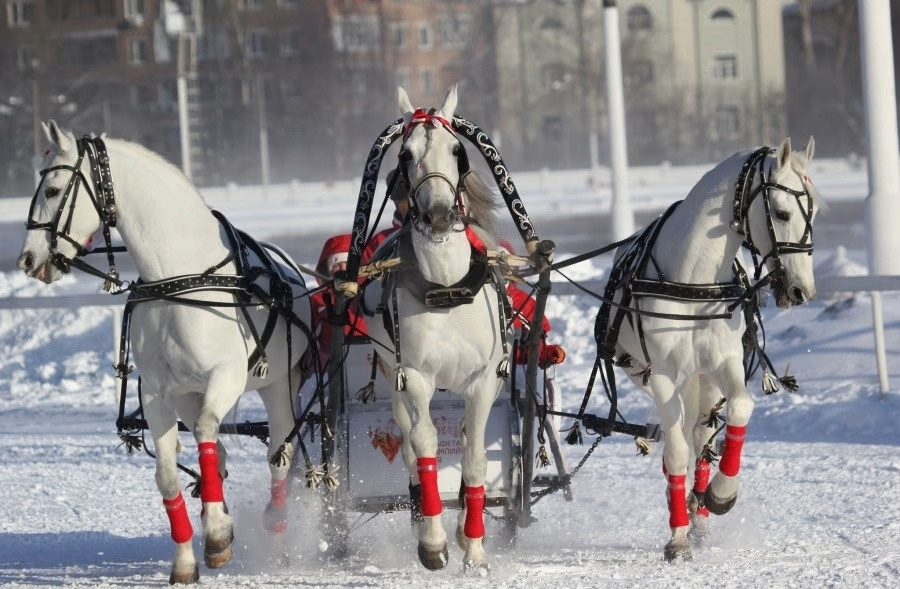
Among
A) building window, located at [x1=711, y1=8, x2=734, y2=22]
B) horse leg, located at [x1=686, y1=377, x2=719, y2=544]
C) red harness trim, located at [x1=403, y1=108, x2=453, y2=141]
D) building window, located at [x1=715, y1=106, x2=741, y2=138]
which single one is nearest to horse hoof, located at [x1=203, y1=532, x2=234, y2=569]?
red harness trim, located at [x1=403, y1=108, x2=453, y2=141]

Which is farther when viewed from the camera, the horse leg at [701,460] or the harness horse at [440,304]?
the horse leg at [701,460]

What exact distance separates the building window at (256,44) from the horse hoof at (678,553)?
2017 inches

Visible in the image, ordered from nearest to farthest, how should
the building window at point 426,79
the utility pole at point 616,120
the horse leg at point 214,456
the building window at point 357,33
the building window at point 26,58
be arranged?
the horse leg at point 214,456
the utility pole at point 616,120
the building window at point 26,58
the building window at point 357,33
the building window at point 426,79

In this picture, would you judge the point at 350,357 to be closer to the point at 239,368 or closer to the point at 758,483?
the point at 239,368

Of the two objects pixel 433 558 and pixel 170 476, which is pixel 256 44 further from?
pixel 433 558

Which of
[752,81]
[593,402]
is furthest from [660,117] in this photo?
[593,402]

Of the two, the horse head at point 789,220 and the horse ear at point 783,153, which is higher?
the horse ear at point 783,153

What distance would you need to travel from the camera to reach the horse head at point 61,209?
688cm

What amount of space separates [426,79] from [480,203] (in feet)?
166

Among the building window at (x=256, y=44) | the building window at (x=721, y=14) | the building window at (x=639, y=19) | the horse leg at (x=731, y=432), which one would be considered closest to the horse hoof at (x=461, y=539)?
the horse leg at (x=731, y=432)

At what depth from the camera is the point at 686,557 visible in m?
7.33

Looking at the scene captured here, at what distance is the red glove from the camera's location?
7.72 meters

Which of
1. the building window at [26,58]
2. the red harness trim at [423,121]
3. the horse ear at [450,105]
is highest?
the building window at [26,58]

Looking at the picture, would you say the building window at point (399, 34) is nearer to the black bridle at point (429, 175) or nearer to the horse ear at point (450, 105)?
the horse ear at point (450, 105)
